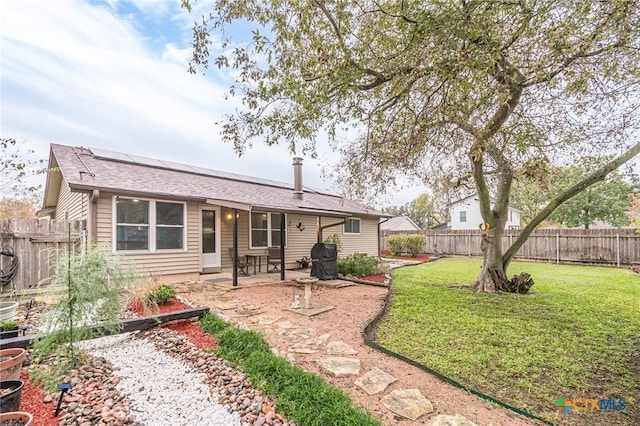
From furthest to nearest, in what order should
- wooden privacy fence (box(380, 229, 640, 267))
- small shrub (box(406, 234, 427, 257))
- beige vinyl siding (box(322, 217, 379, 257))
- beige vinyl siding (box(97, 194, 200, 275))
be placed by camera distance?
1. small shrub (box(406, 234, 427, 257))
2. beige vinyl siding (box(322, 217, 379, 257))
3. wooden privacy fence (box(380, 229, 640, 267))
4. beige vinyl siding (box(97, 194, 200, 275))

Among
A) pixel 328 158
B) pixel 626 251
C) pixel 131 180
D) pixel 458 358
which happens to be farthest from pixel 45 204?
pixel 626 251

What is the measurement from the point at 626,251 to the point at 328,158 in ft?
44.0

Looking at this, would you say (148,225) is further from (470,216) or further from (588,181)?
(470,216)

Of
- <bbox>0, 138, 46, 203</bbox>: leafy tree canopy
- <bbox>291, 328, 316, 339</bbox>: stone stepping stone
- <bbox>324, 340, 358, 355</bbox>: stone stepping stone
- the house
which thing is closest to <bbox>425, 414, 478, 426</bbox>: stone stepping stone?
<bbox>324, 340, 358, 355</bbox>: stone stepping stone

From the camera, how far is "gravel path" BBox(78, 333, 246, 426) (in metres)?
2.47

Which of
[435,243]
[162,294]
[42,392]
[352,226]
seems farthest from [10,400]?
[435,243]

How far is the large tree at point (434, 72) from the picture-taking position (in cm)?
317

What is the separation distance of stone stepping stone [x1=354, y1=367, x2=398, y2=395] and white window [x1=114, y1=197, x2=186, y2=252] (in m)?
6.77

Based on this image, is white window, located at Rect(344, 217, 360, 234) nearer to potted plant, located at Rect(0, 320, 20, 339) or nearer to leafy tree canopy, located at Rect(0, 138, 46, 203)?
leafy tree canopy, located at Rect(0, 138, 46, 203)

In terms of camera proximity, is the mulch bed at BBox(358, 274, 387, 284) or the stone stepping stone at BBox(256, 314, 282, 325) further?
the mulch bed at BBox(358, 274, 387, 284)

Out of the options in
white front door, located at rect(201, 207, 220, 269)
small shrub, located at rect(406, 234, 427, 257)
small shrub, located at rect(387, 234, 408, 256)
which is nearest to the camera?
white front door, located at rect(201, 207, 220, 269)

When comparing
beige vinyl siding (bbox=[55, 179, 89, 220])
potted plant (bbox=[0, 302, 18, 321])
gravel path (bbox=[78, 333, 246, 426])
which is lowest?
gravel path (bbox=[78, 333, 246, 426])

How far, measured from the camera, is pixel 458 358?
11.5 ft

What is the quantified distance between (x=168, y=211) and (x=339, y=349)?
6440 mm
